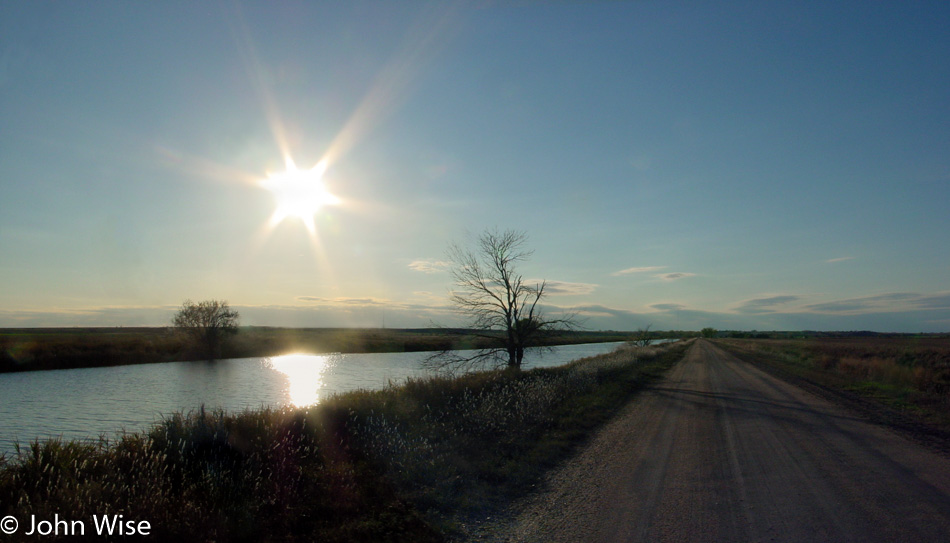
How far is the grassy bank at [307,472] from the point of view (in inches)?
205

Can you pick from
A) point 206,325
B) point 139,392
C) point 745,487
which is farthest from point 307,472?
point 206,325

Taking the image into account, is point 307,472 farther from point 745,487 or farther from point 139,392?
point 139,392

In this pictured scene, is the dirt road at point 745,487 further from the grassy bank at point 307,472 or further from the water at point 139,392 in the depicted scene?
the water at point 139,392

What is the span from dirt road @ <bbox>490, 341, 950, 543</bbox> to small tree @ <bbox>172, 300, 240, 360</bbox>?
5080 cm

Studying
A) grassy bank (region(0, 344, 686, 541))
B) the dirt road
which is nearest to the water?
grassy bank (region(0, 344, 686, 541))

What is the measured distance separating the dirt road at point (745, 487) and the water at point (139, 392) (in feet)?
37.2

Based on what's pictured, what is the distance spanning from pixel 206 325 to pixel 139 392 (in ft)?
86.5

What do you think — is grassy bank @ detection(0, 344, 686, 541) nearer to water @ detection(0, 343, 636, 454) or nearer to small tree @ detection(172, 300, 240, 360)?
water @ detection(0, 343, 636, 454)

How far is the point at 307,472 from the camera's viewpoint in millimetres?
7223

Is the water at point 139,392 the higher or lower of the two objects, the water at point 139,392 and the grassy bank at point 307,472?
the lower

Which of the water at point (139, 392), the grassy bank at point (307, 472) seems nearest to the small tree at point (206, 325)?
the water at point (139, 392)

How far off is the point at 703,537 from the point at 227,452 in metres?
6.94

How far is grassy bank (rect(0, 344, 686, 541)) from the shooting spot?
17.1 feet

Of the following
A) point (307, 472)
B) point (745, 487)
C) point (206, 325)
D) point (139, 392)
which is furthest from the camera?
point (206, 325)
